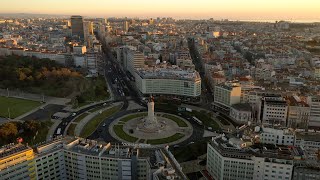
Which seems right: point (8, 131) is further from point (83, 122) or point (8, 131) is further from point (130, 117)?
point (130, 117)

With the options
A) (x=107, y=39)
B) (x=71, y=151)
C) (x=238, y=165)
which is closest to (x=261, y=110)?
(x=238, y=165)

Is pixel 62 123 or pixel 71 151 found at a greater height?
pixel 71 151

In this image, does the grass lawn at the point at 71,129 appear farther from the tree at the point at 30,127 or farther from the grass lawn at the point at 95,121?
the tree at the point at 30,127

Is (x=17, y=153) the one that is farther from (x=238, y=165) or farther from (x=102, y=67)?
(x=102, y=67)

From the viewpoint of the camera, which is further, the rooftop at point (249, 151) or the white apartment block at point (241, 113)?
the white apartment block at point (241, 113)

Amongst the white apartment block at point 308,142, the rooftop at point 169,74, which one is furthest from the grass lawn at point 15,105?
the white apartment block at point 308,142

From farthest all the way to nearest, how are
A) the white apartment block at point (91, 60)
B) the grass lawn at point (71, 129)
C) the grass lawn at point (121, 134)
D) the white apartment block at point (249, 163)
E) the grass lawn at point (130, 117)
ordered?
1. the white apartment block at point (91, 60)
2. the grass lawn at point (130, 117)
3. the grass lawn at point (71, 129)
4. the grass lawn at point (121, 134)
5. the white apartment block at point (249, 163)
